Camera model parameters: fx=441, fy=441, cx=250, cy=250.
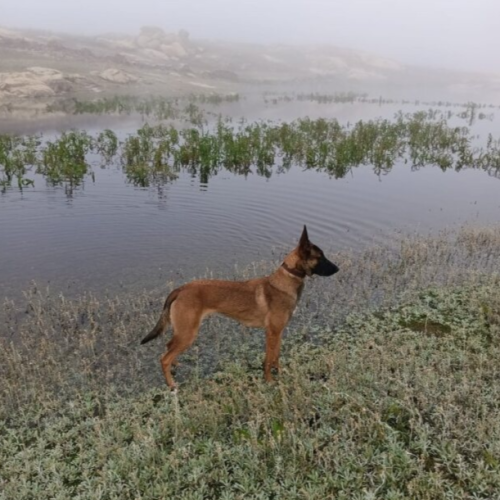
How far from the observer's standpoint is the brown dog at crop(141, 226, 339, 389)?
646 cm

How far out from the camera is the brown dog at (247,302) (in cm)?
646

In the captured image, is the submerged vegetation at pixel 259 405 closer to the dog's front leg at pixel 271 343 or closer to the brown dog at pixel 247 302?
the dog's front leg at pixel 271 343

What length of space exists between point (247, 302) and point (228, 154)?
15.4 m

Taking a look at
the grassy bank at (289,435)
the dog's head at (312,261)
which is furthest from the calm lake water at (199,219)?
the grassy bank at (289,435)

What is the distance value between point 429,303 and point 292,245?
4590mm

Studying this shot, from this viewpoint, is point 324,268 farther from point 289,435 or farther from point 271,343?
point 289,435

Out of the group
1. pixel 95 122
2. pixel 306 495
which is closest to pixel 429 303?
pixel 306 495

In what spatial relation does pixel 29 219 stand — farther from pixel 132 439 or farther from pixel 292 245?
pixel 132 439

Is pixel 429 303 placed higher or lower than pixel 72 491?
higher

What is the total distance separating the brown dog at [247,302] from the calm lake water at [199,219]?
13.5ft

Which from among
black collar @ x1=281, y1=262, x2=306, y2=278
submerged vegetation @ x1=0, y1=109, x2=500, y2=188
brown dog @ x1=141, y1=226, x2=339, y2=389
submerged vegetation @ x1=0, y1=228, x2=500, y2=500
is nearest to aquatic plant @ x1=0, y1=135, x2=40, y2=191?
submerged vegetation @ x1=0, y1=109, x2=500, y2=188

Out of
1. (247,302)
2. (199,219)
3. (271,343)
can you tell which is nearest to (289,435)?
(271,343)

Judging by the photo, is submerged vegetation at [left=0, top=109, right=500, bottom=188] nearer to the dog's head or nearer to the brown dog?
the brown dog

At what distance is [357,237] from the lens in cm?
1356
